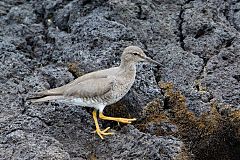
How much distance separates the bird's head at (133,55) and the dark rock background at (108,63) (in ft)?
0.94

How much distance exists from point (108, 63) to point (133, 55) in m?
0.56

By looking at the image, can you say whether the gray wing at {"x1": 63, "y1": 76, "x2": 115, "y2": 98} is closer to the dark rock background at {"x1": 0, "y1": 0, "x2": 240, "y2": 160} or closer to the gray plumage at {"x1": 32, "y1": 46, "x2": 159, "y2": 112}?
the gray plumage at {"x1": 32, "y1": 46, "x2": 159, "y2": 112}

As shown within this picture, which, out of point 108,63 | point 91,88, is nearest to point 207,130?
point 91,88

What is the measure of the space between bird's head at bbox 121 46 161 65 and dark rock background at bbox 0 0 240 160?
287 mm

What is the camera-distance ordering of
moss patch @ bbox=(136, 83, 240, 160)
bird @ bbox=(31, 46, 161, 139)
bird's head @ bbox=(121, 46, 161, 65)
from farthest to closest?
bird's head @ bbox=(121, 46, 161, 65)
bird @ bbox=(31, 46, 161, 139)
moss patch @ bbox=(136, 83, 240, 160)

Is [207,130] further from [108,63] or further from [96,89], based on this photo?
[108,63]

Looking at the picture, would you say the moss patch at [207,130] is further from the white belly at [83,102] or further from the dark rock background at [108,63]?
the white belly at [83,102]

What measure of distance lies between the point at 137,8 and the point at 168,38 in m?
0.84

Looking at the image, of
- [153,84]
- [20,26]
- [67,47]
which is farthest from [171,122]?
[20,26]

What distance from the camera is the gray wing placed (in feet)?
25.7

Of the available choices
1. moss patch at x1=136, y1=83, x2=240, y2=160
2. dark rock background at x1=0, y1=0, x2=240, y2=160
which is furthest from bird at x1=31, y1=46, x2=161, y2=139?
moss patch at x1=136, y1=83, x2=240, y2=160

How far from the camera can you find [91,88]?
789 cm

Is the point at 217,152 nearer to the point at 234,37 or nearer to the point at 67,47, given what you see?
the point at 234,37

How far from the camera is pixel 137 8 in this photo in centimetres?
941
